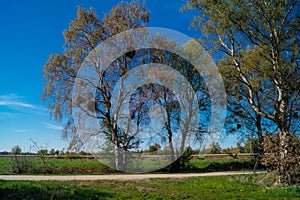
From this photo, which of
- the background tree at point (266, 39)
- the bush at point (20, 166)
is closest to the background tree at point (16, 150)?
the bush at point (20, 166)

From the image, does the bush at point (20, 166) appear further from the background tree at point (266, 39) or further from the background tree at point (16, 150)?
the background tree at point (266, 39)

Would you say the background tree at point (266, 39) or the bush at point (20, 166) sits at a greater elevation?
the background tree at point (266, 39)

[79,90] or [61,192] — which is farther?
[79,90]

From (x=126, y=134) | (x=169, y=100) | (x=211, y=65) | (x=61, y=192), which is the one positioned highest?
(x=211, y=65)

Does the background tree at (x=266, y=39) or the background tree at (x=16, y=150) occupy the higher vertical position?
the background tree at (x=266, y=39)

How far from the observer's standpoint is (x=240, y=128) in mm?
27484

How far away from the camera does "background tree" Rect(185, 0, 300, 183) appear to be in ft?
51.6

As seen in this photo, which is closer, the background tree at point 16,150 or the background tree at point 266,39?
the background tree at point 266,39

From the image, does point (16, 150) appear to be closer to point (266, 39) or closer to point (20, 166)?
point (20, 166)

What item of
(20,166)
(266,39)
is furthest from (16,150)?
(266,39)

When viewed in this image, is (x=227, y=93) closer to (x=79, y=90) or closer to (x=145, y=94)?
(x=145, y=94)

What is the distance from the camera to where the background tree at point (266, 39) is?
1573 cm

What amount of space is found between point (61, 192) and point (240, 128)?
2160 cm

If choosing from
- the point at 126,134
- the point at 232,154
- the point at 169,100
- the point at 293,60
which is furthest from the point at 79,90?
the point at 232,154
